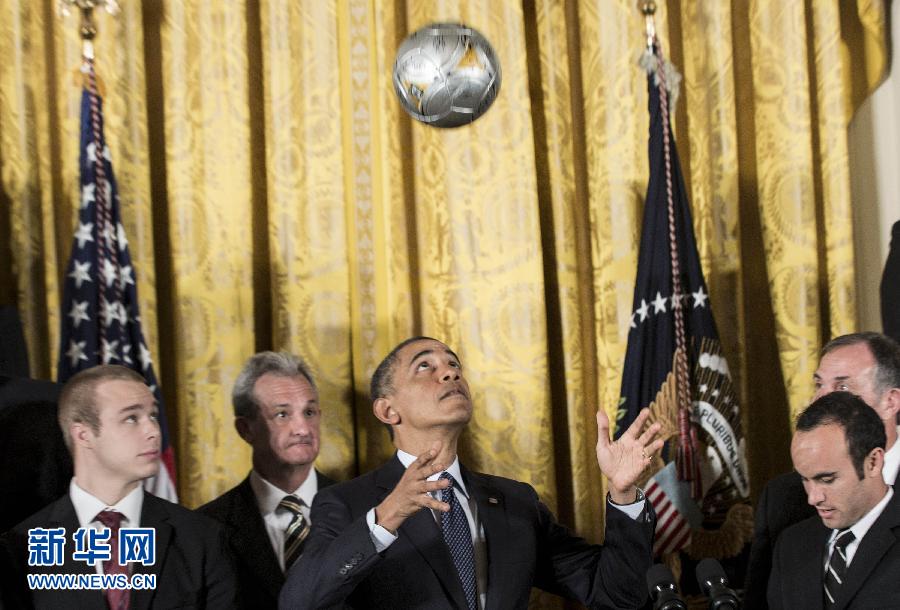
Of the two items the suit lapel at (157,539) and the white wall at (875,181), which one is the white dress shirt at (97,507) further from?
the white wall at (875,181)

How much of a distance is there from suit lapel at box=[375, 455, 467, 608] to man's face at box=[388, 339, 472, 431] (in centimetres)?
27

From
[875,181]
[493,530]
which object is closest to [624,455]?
[493,530]

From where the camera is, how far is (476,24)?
15.9 feet

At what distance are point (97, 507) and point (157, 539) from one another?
0.73ft

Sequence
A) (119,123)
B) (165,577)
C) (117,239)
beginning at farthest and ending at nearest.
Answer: (119,123)
(117,239)
(165,577)

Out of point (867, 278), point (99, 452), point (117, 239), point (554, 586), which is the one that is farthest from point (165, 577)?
point (867, 278)

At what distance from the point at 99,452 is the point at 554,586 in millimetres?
1395

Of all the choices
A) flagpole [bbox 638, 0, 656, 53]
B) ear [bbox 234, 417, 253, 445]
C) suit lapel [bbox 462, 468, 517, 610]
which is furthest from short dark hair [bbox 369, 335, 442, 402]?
flagpole [bbox 638, 0, 656, 53]

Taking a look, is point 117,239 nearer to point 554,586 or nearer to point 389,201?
point 389,201

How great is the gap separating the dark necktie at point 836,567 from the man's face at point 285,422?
5.77 ft

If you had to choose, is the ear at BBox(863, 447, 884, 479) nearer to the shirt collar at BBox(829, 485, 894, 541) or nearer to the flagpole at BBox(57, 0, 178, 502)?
the shirt collar at BBox(829, 485, 894, 541)

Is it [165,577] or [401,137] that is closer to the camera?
[165,577]

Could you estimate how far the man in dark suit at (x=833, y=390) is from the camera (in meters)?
3.55

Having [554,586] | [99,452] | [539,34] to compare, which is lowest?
[554,586]
